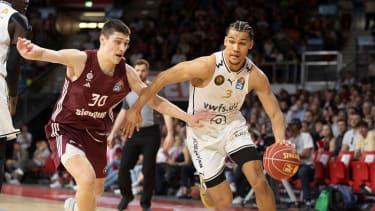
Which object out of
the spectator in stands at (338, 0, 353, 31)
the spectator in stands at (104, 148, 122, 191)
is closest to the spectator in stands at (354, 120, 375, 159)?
the spectator in stands at (104, 148, 122, 191)

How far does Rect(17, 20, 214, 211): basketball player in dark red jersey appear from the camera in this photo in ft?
20.4

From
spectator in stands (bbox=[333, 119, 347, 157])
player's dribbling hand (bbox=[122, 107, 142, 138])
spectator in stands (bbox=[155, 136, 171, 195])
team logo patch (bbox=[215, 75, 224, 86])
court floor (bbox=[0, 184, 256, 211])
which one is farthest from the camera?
spectator in stands (bbox=[155, 136, 171, 195])

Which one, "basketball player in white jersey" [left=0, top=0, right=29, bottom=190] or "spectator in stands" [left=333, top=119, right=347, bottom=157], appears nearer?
"basketball player in white jersey" [left=0, top=0, right=29, bottom=190]

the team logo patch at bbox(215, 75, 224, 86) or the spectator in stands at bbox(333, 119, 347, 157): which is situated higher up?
the team logo patch at bbox(215, 75, 224, 86)

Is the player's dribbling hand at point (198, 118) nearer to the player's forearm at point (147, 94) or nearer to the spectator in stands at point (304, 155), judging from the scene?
the player's forearm at point (147, 94)

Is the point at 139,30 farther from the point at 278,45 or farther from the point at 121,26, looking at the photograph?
the point at 121,26

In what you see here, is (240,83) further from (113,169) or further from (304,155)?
(113,169)

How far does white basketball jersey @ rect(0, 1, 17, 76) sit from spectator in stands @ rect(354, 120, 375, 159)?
→ 22.0ft

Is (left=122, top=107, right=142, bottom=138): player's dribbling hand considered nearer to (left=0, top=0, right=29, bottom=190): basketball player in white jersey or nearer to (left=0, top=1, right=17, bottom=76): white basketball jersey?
(left=0, top=0, right=29, bottom=190): basketball player in white jersey

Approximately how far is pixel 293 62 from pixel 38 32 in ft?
27.6

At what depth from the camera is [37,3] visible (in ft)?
78.4

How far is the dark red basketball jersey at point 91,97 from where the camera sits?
20.5 feet

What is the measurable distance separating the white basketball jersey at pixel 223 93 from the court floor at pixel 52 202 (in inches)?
141

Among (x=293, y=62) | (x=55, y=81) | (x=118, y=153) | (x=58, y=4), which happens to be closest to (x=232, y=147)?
(x=118, y=153)
